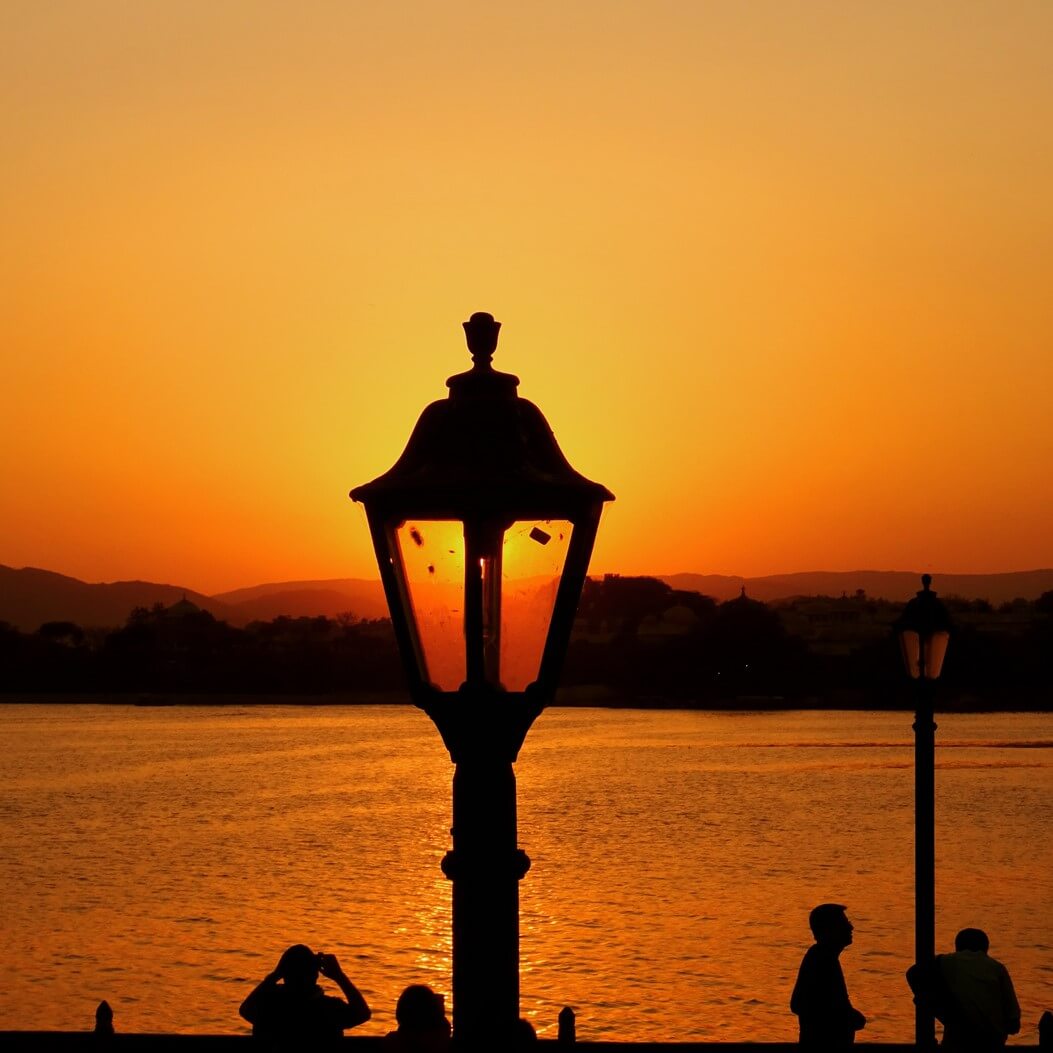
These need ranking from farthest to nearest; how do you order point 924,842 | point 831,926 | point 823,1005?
point 924,842 < point 823,1005 < point 831,926

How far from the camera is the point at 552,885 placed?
5594 centimetres

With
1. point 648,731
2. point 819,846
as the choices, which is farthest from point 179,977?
point 648,731

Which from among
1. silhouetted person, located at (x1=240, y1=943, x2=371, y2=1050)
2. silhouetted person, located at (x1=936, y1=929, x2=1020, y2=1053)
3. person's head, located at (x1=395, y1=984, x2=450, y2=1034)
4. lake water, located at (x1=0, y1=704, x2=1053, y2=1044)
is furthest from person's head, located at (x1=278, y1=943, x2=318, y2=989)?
lake water, located at (x1=0, y1=704, x2=1053, y2=1044)

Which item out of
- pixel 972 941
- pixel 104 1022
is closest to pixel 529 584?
pixel 972 941

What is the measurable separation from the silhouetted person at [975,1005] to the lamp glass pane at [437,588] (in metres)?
7.12

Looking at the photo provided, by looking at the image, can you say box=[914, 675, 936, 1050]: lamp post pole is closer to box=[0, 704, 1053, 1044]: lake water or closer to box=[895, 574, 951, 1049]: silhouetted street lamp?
box=[895, 574, 951, 1049]: silhouetted street lamp

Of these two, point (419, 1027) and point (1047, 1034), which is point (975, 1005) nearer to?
point (1047, 1034)

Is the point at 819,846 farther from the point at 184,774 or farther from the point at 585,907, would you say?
the point at 184,774

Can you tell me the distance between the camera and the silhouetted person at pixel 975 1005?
11227 millimetres

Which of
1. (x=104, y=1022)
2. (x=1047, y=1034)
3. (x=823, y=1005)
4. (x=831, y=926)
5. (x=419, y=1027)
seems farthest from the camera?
(x=104, y=1022)

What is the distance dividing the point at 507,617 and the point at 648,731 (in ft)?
600

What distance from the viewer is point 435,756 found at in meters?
144

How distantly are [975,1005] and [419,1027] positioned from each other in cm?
537

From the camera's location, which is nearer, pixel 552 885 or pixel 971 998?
pixel 971 998
